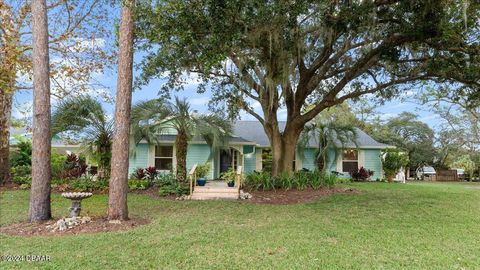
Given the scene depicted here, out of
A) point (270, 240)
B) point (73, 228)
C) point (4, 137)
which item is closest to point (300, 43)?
point (270, 240)

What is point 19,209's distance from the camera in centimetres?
770

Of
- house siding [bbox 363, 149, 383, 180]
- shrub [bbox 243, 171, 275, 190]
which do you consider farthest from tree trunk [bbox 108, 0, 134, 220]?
house siding [bbox 363, 149, 383, 180]

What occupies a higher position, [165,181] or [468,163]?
[468,163]

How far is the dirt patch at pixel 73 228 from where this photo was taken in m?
5.56

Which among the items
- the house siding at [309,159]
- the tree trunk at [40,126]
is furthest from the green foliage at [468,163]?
the tree trunk at [40,126]

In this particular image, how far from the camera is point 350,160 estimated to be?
1812 cm

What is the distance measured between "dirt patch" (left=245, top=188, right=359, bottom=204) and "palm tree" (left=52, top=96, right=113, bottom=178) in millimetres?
5154

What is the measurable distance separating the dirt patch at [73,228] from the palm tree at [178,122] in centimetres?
479

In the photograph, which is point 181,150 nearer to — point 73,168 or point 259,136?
point 73,168

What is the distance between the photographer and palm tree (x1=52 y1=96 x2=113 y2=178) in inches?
417

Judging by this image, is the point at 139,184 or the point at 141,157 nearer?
the point at 139,184

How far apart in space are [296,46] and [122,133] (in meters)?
4.72

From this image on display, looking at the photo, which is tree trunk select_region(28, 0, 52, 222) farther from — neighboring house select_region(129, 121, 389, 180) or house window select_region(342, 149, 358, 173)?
house window select_region(342, 149, 358, 173)

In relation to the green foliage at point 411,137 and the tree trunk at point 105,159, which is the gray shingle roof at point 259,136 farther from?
the green foliage at point 411,137
